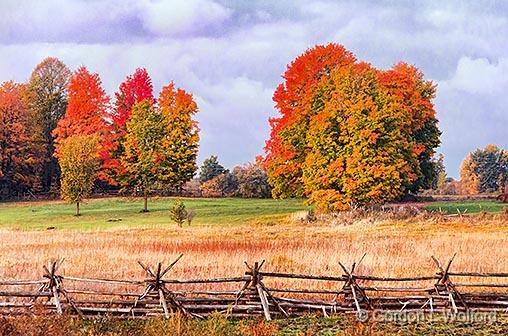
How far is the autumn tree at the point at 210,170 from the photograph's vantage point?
5241cm

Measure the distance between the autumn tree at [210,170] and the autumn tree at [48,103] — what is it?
10581 mm

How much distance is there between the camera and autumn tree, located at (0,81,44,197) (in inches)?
2041

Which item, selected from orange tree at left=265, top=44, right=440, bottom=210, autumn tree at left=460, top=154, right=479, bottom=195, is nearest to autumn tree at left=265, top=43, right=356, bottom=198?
orange tree at left=265, top=44, right=440, bottom=210

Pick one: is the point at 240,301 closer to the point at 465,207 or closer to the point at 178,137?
the point at 178,137

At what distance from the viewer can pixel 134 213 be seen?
144 feet

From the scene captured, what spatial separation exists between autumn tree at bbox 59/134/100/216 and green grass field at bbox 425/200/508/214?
2218 centimetres

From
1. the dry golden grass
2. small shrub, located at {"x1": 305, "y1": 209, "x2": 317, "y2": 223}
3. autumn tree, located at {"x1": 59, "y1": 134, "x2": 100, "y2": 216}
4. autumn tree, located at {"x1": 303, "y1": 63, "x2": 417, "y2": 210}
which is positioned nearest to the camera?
the dry golden grass

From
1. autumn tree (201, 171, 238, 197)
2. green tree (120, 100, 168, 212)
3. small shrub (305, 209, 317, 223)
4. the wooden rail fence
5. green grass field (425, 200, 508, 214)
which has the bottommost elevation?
the wooden rail fence

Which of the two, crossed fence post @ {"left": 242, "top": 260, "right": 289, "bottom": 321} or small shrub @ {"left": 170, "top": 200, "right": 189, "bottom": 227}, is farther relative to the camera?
small shrub @ {"left": 170, "top": 200, "right": 189, "bottom": 227}

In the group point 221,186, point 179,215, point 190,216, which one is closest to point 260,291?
point 179,215

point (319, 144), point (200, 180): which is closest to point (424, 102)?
point (319, 144)

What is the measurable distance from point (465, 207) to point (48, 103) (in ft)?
106

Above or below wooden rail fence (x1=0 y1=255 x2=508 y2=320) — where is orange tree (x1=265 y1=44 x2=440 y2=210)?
above

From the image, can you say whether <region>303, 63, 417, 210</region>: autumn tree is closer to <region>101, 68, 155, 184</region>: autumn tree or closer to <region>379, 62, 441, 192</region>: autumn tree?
<region>379, 62, 441, 192</region>: autumn tree
